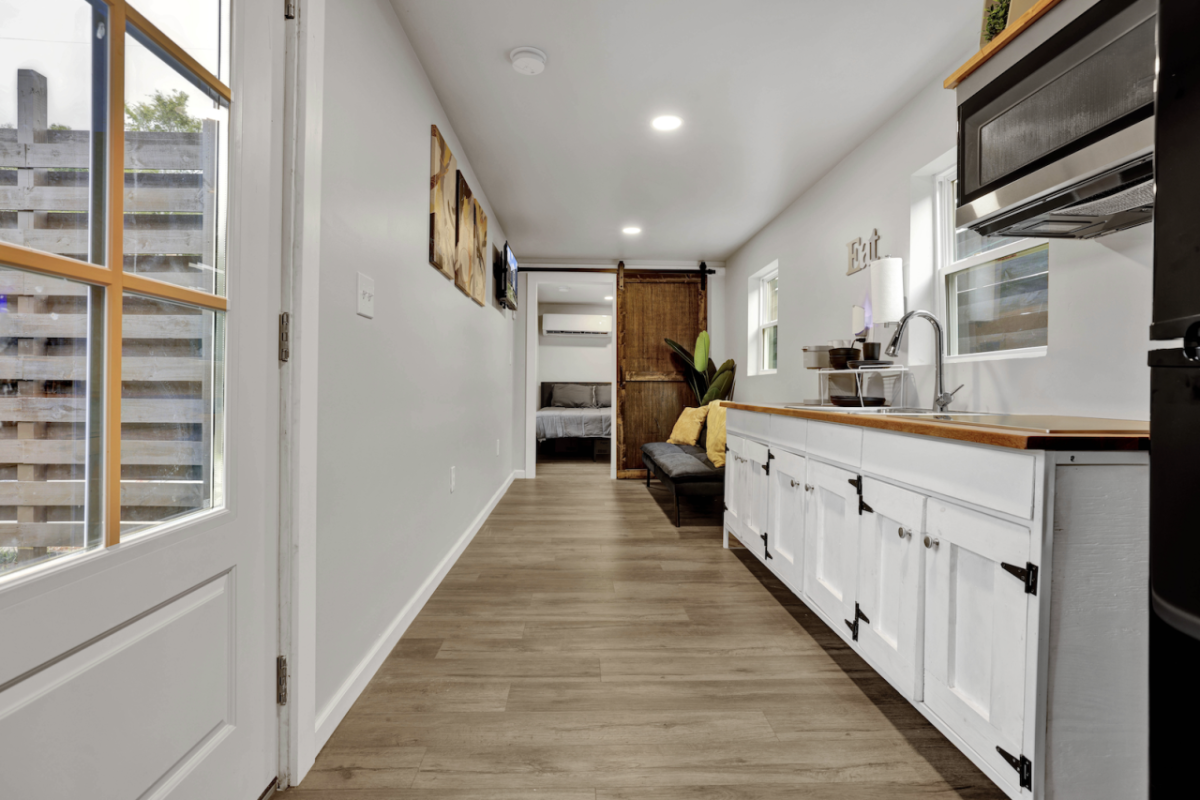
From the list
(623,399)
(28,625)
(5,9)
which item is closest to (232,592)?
(28,625)

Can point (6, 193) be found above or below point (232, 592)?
above

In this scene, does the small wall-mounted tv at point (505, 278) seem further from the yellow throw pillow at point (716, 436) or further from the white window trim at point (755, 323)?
the white window trim at point (755, 323)

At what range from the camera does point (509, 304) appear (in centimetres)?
463

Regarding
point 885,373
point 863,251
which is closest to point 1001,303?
point 885,373

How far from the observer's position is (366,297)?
169 cm

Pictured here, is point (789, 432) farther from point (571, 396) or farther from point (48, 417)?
point (571, 396)

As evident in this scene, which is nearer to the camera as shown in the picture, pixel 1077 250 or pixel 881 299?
pixel 1077 250

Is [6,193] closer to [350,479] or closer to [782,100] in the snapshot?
[350,479]

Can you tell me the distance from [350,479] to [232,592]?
0.52m

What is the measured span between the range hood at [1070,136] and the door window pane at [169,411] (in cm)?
187

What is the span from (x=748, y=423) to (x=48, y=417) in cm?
267

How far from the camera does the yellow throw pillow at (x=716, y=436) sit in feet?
13.3

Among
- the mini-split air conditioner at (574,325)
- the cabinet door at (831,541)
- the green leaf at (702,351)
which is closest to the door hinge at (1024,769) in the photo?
the cabinet door at (831,541)

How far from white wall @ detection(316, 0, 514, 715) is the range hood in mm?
1806
